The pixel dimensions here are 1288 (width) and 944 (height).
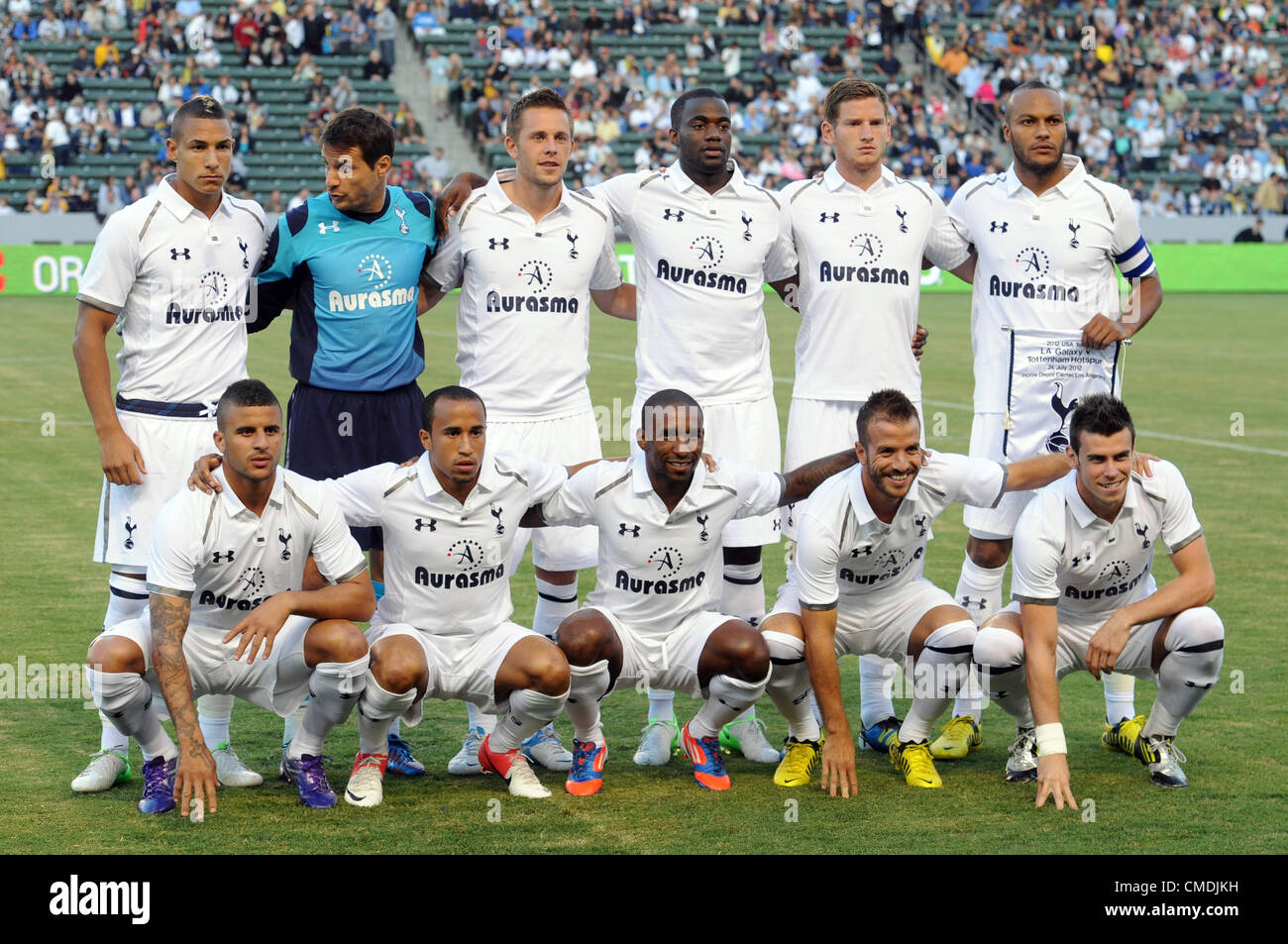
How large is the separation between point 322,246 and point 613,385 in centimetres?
1122

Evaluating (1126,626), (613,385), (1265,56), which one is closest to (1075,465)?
(1126,626)

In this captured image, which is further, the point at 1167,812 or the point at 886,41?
the point at 886,41

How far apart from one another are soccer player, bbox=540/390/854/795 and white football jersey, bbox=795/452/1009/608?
0.27 meters

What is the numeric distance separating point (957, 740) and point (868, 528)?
0.95 meters

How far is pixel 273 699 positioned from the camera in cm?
591

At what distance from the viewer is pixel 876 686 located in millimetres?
6680

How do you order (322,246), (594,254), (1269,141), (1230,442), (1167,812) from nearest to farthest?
(1167,812) < (322,246) < (594,254) < (1230,442) < (1269,141)

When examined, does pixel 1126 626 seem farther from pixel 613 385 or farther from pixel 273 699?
pixel 613 385

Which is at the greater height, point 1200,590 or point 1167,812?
point 1200,590

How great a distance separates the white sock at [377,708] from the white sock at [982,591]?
8.53 ft

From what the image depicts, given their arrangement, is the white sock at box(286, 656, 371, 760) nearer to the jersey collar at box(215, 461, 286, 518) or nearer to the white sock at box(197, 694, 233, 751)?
the white sock at box(197, 694, 233, 751)

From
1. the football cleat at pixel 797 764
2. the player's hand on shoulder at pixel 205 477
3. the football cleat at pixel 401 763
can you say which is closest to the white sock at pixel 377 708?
the football cleat at pixel 401 763

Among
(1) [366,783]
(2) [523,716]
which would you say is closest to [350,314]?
(2) [523,716]

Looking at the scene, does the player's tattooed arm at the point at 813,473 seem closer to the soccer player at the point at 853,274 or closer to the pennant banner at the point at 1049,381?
the soccer player at the point at 853,274
